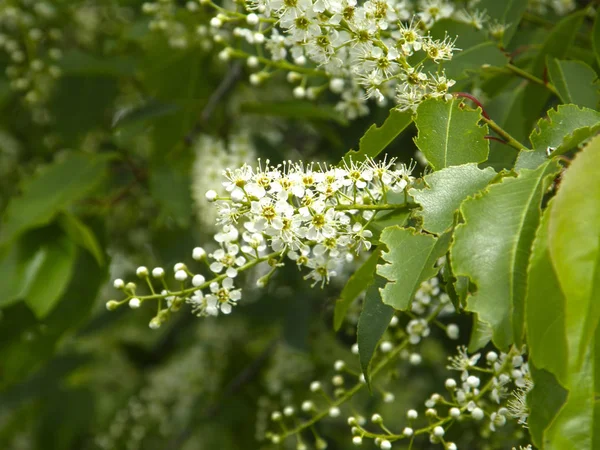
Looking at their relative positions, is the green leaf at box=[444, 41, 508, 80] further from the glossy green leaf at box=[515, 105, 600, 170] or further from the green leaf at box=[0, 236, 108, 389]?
the green leaf at box=[0, 236, 108, 389]

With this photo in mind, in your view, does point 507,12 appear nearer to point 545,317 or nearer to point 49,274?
point 545,317

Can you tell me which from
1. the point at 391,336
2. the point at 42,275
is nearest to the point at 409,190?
the point at 391,336

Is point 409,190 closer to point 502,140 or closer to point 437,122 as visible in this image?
point 437,122

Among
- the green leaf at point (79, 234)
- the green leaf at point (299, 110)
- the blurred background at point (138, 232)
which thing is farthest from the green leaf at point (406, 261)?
the green leaf at point (79, 234)

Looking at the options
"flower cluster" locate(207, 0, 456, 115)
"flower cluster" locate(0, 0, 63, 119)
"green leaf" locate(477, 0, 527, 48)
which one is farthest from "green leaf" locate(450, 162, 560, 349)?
"flower cluster" locate(0, 0, 63, 119)

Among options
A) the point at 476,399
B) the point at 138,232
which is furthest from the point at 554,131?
the point at 138,232

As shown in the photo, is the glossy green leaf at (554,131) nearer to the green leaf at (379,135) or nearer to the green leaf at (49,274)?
Result: the green leaf at (379,135)
